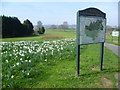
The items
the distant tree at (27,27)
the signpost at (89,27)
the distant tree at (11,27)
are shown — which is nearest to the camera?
the signpost at (89,27)

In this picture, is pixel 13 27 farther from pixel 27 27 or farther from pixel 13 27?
pixel 27 27

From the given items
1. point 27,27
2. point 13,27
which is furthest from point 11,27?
point 27,27

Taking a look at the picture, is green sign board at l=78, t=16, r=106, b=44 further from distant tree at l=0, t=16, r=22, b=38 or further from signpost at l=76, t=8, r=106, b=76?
distant tree at l=0, t=16, r=22, b=38

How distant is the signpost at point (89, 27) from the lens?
453cm

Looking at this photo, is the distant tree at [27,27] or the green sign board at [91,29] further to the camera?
the distant tree at [27,27]

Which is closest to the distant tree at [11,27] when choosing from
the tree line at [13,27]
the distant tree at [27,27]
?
the tree line at [13,27]

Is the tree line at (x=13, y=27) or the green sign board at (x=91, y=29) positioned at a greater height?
the tree line at (x=13, y=27)

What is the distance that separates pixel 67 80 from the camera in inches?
172

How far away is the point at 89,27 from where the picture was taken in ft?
15.7

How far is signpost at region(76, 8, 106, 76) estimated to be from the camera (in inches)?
178

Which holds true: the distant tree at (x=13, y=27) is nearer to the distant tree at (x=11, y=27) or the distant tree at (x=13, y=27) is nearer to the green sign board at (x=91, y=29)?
the distant tree at (x=11, y=27)

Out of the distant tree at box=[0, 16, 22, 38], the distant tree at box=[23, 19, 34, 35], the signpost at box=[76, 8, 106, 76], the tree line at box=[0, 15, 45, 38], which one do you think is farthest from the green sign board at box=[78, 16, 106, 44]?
the distant tree at box=[23, 19, 34, 35]

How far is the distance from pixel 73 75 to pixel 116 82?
1.48m

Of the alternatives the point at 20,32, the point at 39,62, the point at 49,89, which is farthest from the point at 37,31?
the point at 49,89
